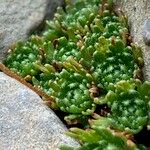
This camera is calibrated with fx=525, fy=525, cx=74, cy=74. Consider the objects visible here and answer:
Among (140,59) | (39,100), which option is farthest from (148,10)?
(39,100)

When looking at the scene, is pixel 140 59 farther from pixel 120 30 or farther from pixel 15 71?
pixel 15 71

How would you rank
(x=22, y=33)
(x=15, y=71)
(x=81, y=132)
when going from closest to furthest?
(x=81, y=132), (x=15, y=71), (x=22, y=33)

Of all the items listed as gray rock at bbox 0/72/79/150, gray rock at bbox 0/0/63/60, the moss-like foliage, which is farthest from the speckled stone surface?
gray rock at bbox 0/0/63/60

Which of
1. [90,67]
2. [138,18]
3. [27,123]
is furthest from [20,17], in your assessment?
[27,123]

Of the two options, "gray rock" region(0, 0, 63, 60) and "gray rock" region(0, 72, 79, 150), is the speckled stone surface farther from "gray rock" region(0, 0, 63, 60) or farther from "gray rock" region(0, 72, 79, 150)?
"gray rock" region(0, 0, 63, 60)

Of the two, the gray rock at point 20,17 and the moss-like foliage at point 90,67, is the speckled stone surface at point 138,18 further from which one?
the gray rock at point 20,17
